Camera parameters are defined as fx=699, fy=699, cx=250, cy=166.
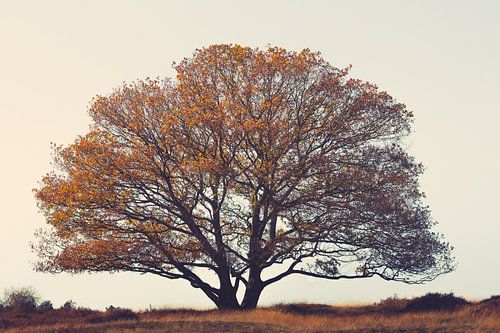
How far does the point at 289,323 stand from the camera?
31594mm

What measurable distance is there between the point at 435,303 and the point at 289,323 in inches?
425

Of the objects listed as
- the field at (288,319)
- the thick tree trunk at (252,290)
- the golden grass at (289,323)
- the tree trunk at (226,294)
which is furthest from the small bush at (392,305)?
the tree trunk at (226,294)

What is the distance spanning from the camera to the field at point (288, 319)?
29344mm

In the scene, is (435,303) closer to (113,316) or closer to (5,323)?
(113,316)

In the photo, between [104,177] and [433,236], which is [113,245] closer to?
[104,177]

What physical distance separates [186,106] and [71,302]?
14.5 meters

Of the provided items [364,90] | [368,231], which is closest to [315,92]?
[364,90]

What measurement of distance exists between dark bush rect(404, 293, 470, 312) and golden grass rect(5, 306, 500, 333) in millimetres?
2003

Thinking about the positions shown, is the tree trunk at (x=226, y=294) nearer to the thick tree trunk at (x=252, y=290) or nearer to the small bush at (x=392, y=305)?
the thick tree trunk at (x=252, y=290)

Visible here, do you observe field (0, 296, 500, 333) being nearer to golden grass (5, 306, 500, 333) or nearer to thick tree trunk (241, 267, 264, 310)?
golden grass (5, 306, 500, 333)

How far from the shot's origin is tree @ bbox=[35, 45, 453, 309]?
3659 centimetres

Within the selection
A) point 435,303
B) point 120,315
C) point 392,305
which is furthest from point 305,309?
point 120,315

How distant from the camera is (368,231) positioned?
1473 inches

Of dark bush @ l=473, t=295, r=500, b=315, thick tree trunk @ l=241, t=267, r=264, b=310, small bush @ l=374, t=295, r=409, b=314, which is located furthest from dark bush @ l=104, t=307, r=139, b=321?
dark bush @ l=473, t=295, r=500, b=315
